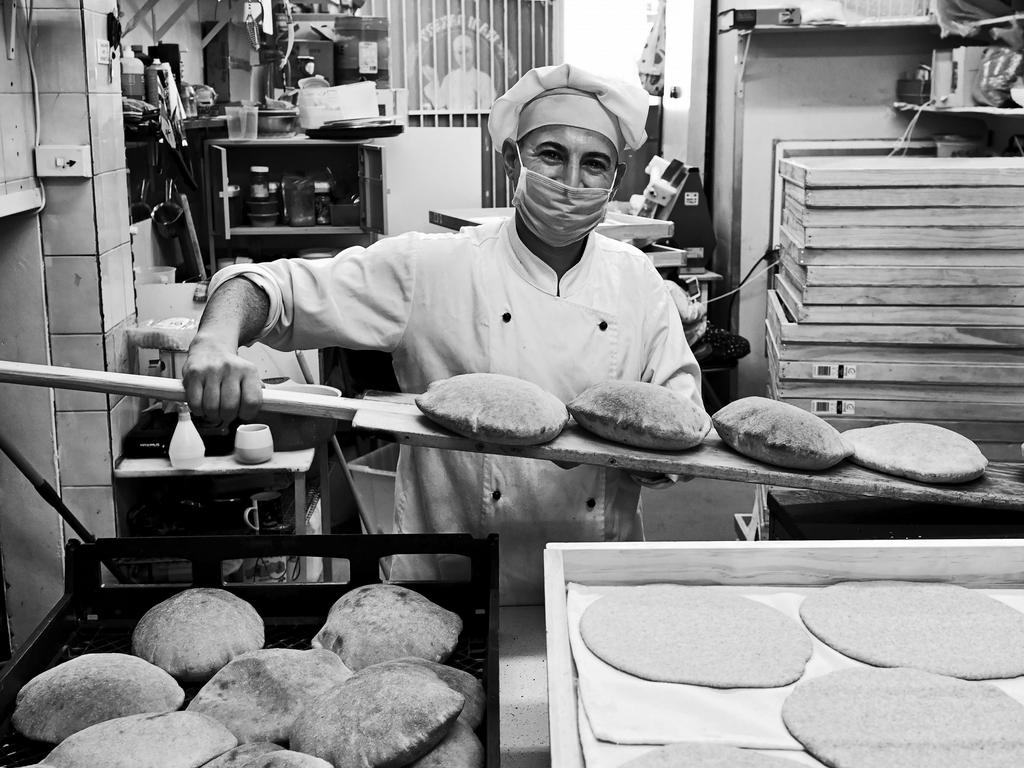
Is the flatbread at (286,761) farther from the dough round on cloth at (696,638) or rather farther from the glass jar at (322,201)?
the glass jar at (322,201)

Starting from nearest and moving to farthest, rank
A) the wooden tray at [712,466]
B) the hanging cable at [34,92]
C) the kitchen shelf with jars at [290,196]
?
1. the wooden tray at [712,466]
2. the hanging cable at [34,92]
3. the kitchen shelf with jars at [290,196]

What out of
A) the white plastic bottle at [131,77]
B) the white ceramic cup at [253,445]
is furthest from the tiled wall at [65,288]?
the white ceramic cup at [253,445]

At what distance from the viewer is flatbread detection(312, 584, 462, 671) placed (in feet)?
4.40

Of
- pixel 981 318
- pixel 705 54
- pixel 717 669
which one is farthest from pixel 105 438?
pixel 705 54

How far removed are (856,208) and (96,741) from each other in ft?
8.17

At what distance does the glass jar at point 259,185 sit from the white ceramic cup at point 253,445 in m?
2.27

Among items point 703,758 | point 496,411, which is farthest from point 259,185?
point 703,758

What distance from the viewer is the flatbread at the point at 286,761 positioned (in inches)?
41.9

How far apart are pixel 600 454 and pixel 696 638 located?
1.05ft

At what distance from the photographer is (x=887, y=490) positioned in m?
1.46

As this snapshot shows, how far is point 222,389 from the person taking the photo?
1.51 m

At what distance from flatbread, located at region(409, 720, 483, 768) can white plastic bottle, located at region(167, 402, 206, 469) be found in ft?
6.86

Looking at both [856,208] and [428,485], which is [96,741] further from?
[856,208]

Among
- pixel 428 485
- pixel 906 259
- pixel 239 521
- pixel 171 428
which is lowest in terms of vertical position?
pixel 239 521
